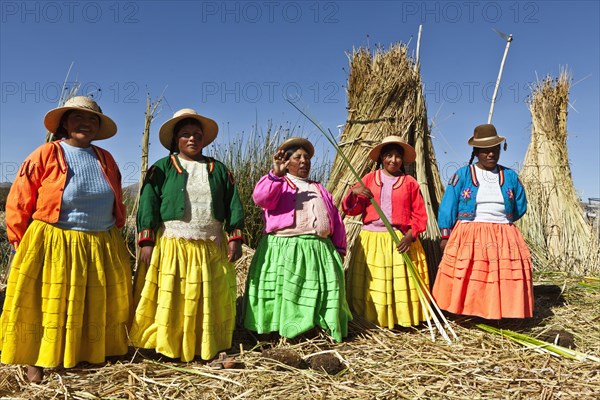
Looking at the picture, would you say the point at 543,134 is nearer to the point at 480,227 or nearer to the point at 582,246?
the point at 582,246

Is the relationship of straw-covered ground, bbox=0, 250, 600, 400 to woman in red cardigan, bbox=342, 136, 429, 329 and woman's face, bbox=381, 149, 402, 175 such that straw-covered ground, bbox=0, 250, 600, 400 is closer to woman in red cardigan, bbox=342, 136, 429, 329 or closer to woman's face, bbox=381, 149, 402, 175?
woman in red cardigan, bbox=342, 136, 429, 329

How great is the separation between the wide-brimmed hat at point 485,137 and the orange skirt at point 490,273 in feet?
2.02

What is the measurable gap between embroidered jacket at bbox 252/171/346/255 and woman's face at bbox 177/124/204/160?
0.46 meters

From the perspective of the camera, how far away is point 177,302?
9.15ft

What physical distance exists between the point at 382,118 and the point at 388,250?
1.43 m

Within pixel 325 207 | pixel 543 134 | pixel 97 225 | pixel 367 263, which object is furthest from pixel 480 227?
pixel 543 134

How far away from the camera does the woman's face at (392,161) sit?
11.9ft

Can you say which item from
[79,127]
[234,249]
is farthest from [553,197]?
[79,127]

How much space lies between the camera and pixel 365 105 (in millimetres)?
4422

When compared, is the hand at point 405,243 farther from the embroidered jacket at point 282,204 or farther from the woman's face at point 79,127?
the woman's face at point 79,127

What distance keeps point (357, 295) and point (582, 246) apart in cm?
405

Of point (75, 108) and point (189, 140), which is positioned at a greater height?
point (75, 108)

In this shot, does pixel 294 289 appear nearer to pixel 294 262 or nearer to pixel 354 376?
pixel 294 262

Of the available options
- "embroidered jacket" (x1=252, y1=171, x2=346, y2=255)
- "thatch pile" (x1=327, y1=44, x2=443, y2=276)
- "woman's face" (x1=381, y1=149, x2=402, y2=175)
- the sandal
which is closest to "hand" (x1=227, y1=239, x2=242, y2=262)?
"embroidered jacket" (x1=252, y1=171, x2=346, y2=255)
